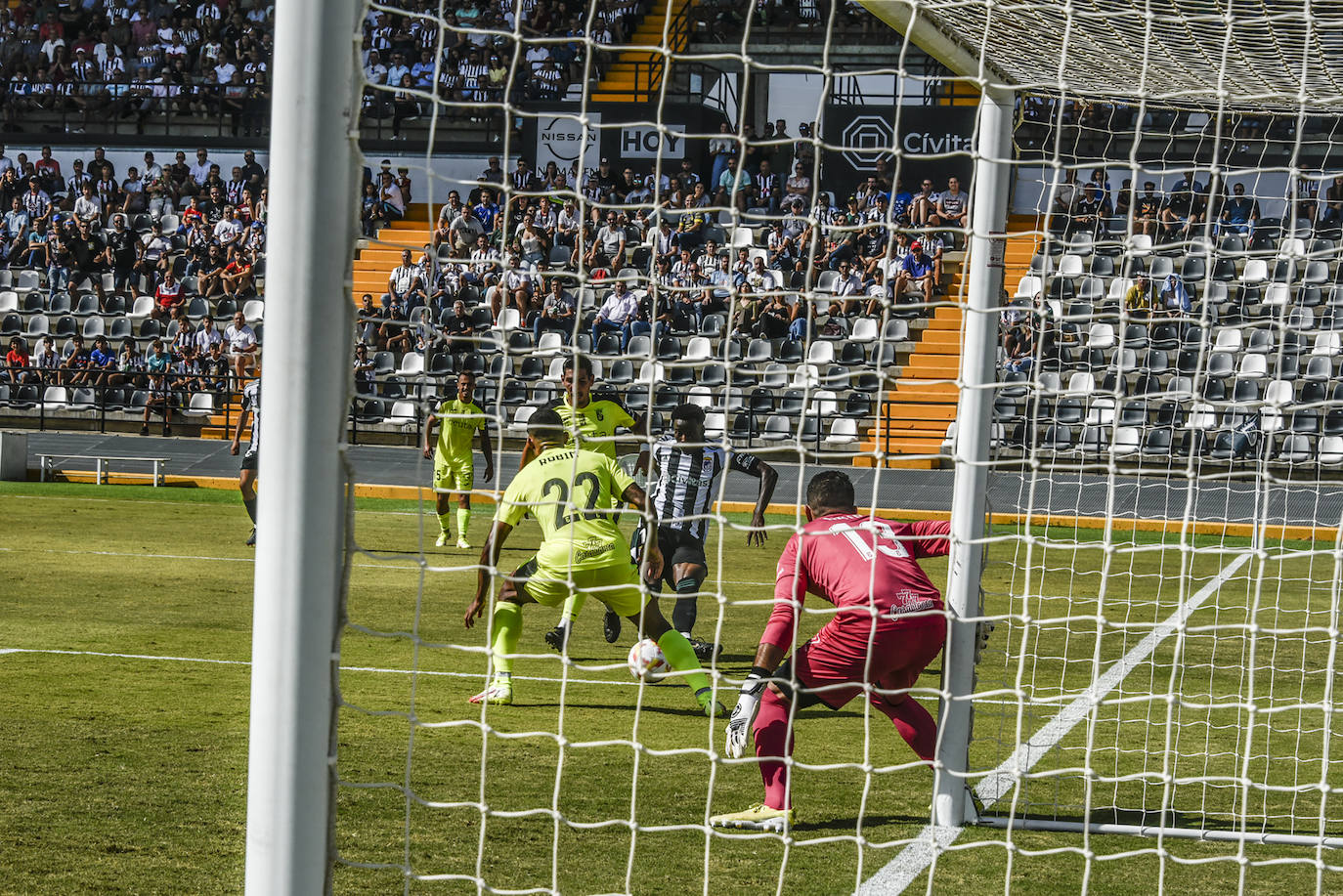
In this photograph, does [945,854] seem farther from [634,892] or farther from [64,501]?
[64,501]

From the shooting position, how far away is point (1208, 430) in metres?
15.7

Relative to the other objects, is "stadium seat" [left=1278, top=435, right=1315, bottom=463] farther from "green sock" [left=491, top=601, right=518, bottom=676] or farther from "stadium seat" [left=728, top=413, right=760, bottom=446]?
"green sock" [left=491, top=601, right=518, bottom=676]

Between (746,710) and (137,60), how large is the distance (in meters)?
30.8

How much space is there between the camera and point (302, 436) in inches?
127

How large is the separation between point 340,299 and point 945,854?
3549 millimetres

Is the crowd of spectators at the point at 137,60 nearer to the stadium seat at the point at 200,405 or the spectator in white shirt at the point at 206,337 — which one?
the spectator in white shirt at the point at 206,337

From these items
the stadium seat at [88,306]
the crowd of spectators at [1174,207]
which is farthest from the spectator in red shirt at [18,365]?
the crowd of spectators at [1174,207]

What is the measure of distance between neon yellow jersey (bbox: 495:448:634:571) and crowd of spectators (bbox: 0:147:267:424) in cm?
1793

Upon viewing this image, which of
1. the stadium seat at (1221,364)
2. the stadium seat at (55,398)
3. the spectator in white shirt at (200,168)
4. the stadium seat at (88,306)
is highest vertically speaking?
the spectator in white shirt at (200,168)

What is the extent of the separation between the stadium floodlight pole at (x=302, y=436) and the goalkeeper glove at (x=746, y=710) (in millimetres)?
2659

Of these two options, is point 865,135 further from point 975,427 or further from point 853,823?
point 853,823

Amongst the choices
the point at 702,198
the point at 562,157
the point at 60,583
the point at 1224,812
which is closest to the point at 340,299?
the point at 1224,812

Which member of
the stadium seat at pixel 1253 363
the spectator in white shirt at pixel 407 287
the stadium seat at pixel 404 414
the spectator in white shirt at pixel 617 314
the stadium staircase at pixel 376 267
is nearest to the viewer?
the stadium seat at pixel 1253 363

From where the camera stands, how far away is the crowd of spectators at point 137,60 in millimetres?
30500
